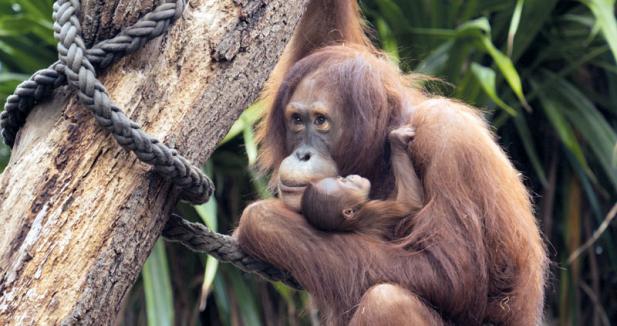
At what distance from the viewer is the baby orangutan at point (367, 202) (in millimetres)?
2961

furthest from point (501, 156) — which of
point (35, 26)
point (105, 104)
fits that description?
point (35, 26)

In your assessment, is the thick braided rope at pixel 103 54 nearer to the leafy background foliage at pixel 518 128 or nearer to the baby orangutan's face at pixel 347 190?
the baby orangutan's face at pixel 347 190

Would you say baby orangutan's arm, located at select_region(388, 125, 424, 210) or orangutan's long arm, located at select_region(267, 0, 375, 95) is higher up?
orangutan's long arm, located at select_region(267, 0, 375, 95)

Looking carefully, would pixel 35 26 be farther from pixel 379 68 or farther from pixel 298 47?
pixel 379 68

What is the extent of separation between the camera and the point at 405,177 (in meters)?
3.03

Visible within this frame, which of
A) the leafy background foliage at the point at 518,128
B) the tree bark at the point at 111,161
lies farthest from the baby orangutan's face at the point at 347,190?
the leafy background foliage at the point at 518,128

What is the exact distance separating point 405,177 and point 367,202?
5.9 inches

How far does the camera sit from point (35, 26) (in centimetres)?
528

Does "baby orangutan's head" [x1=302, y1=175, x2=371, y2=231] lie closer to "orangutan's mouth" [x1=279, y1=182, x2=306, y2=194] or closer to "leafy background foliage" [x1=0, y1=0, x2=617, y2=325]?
"orangutan's mouth" [x1=279, y1=182, x2=306, y2=194]

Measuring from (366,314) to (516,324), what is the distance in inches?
23.1

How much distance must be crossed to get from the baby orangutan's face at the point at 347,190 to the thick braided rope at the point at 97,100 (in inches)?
28.0

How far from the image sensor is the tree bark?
2.14m

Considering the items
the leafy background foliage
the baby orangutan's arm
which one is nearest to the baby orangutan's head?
the baby orangutan's arm

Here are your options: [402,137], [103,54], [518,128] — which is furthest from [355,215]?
[518,128]
